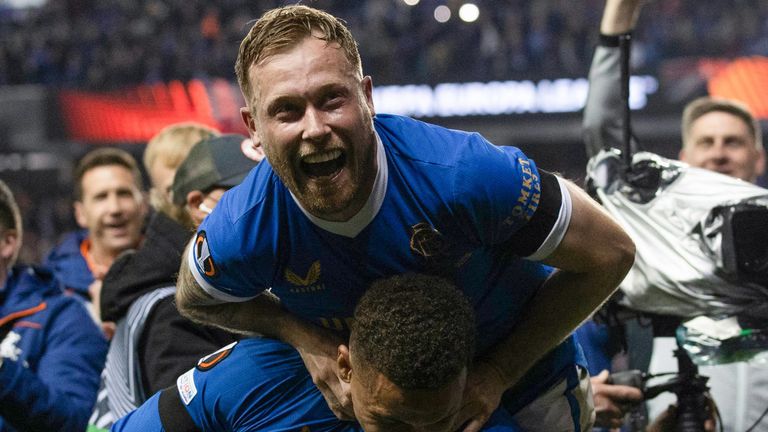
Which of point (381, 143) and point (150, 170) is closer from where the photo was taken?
point (381, 143)

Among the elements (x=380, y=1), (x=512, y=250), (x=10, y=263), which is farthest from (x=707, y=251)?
(x=380, y=1)

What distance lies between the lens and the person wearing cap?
3.06 m

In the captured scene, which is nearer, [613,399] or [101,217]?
[613,399]

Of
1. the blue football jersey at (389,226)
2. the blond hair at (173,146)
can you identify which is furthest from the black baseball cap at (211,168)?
the blue football jersey at (389,226)

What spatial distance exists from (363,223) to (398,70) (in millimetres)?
13840

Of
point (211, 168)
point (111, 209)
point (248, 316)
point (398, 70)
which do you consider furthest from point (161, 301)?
point (398, 70)

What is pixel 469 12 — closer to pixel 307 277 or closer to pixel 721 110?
pixel 721 110

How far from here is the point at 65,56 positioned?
16734mm

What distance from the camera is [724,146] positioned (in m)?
4.48

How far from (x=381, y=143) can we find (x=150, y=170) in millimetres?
2164

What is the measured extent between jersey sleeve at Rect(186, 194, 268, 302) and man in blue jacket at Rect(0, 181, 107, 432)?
1.08m

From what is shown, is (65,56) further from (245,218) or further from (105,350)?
(245,218)

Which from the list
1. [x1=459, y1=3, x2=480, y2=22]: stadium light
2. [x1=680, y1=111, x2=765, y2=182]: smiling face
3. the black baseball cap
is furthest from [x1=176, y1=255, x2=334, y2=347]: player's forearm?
[x1=459, y1=3, x2=480, y2=22]: stadium light

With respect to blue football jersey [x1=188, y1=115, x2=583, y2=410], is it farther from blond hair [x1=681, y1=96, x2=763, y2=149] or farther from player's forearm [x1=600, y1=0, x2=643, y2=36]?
blond hair [x1=681, y1=96, x2=763, y2=149]
